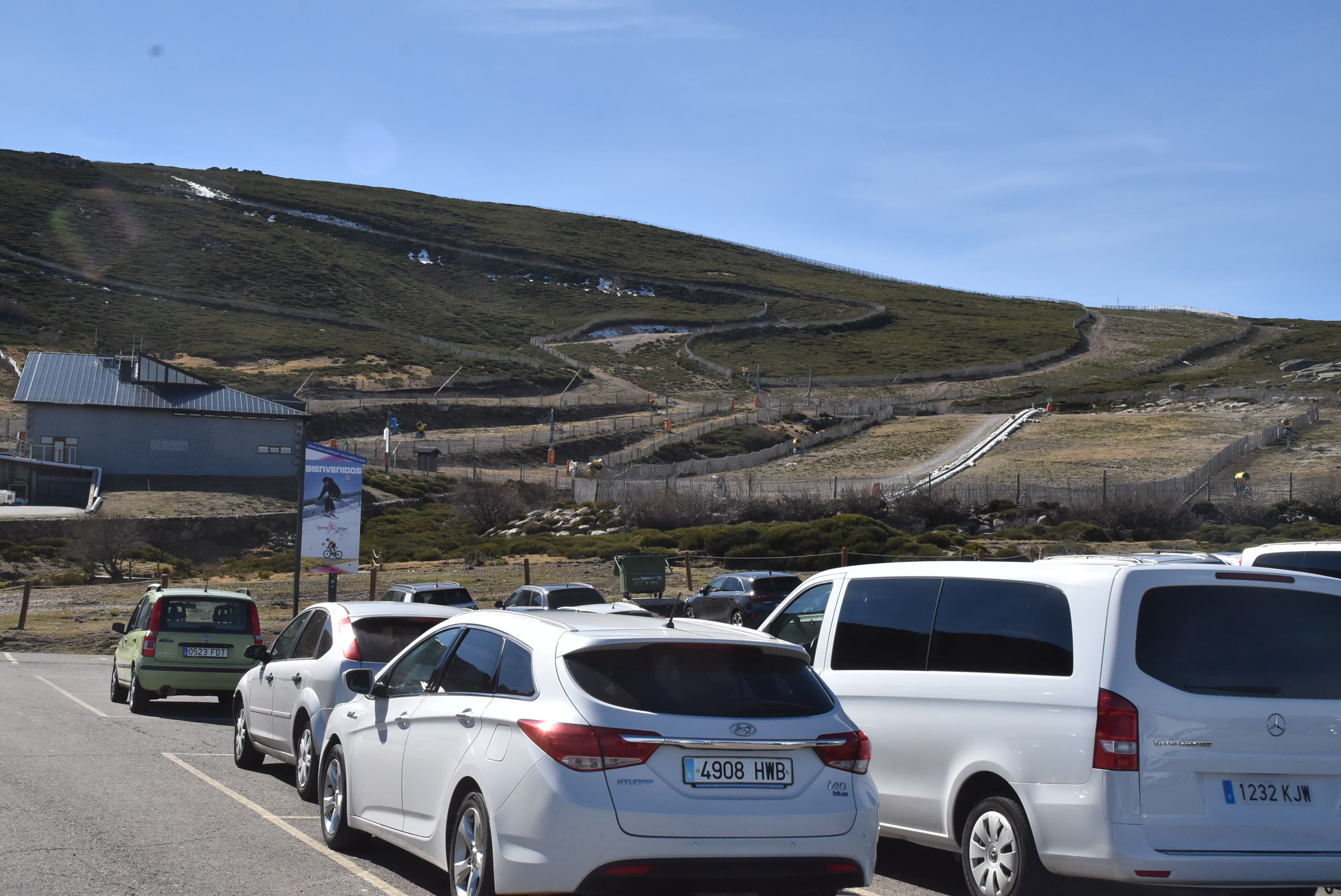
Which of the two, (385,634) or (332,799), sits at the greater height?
(385,634)

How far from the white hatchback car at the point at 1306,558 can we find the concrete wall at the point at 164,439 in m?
57.2

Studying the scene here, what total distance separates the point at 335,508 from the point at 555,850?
16.7 m

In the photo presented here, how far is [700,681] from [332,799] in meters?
3.33

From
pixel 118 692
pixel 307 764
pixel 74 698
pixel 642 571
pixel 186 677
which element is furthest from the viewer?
pixel 642 571

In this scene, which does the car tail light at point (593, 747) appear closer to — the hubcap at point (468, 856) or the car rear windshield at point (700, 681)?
the car rear windshield at point (700, 681)

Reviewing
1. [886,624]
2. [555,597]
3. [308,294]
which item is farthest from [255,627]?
[308,294]

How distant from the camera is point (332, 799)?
791cm

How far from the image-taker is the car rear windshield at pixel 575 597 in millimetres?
23875

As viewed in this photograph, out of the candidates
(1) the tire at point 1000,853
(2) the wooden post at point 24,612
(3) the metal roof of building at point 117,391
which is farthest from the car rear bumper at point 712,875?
(3) the metal roof of building at point 117,391

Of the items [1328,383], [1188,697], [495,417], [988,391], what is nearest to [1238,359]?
[988,391]

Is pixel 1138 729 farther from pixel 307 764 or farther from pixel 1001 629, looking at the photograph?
pixel 307 764

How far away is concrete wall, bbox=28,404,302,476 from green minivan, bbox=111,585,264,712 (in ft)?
164

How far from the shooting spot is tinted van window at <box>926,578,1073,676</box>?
21.6 feet

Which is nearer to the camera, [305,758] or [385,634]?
[305,758]
